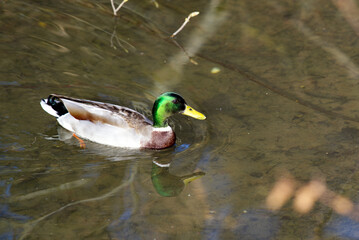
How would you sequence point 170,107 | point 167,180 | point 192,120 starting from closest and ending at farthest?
point 167,180 < point 170,107 < point 192,120

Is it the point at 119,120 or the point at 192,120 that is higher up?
the point at 119,120

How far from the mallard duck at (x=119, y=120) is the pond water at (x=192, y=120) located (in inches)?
5.4

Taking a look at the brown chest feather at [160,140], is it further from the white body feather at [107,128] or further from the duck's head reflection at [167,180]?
the duck's head reflection at [167,180]

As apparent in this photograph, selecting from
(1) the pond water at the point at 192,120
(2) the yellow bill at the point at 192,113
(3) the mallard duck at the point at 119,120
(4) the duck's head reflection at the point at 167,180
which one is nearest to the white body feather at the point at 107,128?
(3) the mallard duck at the point at 119,120

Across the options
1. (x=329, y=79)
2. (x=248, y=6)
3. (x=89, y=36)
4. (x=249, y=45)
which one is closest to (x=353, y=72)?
(x=329, y=79)

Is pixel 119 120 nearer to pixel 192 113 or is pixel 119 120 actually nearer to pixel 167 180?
pixel 192 113

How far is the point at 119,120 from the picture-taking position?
6895 mm

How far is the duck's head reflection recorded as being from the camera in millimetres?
6054

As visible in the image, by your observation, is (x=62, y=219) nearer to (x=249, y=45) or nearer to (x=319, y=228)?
(x=319, y=228)

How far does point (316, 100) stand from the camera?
7602 millimetres

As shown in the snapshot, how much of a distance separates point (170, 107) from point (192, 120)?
0.67 m

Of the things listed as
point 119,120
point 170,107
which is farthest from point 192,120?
point 119,120

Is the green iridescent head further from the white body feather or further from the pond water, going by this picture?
the pond water

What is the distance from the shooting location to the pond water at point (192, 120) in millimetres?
5562
